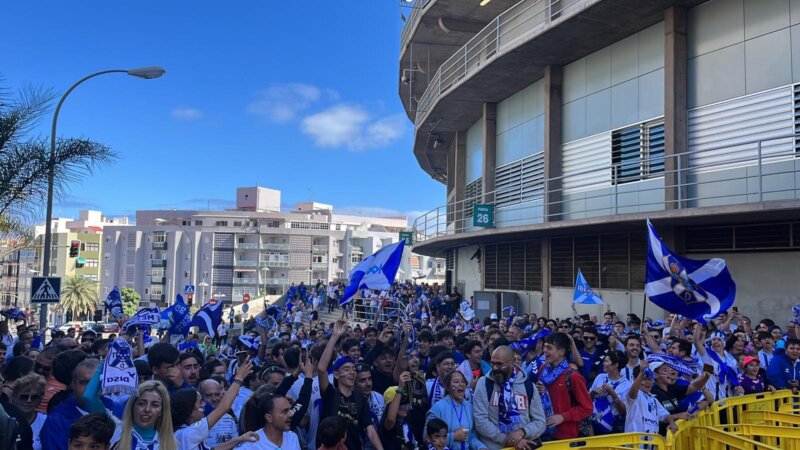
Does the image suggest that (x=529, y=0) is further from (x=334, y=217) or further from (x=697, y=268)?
(x=334, y=217)

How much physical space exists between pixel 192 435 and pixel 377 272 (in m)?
5.54

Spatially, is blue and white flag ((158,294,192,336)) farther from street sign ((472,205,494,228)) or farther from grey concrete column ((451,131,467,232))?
grey concrete column ((451,131,467,232))

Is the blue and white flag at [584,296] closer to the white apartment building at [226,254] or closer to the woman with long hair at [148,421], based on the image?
the woman with long hair at [148,421]

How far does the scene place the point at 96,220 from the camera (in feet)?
399

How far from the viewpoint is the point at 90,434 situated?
12.3 feet

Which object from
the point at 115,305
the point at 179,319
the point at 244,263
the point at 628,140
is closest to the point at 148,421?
the point at 179,319

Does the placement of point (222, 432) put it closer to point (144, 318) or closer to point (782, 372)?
point (144, 318)

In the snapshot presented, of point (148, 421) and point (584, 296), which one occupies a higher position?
point (584, 296)

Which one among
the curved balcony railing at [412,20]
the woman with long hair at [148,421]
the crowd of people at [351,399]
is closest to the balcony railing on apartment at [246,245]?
the curved balcony railing at [412,20]

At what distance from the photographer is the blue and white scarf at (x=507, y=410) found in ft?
Result: 17.7

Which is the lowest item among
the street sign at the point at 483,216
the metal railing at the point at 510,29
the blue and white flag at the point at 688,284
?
the blue and white flag at the point at 688,284

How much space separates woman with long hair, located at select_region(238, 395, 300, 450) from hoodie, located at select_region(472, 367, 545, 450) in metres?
1.65

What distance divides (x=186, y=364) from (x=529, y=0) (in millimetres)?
18150

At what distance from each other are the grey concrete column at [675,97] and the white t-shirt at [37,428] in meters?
14.5
